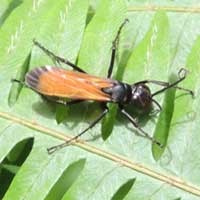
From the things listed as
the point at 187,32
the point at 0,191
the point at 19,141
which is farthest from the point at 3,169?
the point at 187,32

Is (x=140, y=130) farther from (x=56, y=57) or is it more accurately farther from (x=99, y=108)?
(x=56, y=57)

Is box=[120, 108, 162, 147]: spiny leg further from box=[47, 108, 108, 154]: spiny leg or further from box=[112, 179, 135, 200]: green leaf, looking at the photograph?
box=[112, 179, 135, 200]: green leaf

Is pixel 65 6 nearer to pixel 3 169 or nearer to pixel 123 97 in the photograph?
pixel 123 97

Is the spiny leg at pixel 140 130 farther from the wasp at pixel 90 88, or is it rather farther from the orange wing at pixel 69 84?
the orange wing at pixel 69 84

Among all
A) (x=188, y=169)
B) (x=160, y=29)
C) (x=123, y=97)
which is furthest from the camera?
(x=123, y=97)

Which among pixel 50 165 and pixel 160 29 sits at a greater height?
pixel 160 29

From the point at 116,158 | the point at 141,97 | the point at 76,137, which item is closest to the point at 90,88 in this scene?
the point at 141,97
